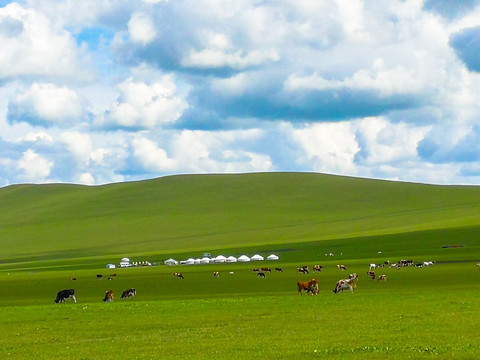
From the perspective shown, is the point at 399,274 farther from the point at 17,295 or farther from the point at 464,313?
the point at 464,313

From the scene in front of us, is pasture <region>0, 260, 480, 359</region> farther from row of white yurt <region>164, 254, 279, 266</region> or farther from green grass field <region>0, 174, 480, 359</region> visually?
row of white yurt <region>164, 254, 279, 266</region>

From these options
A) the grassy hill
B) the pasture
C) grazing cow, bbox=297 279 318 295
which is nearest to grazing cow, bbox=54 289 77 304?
the pasture

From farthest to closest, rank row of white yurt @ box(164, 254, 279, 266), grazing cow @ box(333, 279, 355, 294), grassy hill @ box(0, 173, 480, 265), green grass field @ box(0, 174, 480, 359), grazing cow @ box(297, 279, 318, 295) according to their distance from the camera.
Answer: grassy hill @ box(0, 173, 480, 265)
row of white yurt @ box(164, 254, 279, 266)
grazing cow @ box(333, 279, 355, 294)
grazing cow @ box(297, 279, 318, 295)
green grass field @ box(0, 174, 480, 359)

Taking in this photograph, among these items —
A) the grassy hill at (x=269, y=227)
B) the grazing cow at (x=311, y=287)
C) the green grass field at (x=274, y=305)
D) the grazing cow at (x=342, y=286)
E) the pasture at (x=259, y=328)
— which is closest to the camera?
the pasture at (x=259, y=328)

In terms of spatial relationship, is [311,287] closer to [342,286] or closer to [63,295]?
[342,286]

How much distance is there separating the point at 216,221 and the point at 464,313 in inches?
6060

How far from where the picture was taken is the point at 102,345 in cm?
2312

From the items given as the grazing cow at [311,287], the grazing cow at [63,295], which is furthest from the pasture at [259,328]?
the grazing cow at [63,295]

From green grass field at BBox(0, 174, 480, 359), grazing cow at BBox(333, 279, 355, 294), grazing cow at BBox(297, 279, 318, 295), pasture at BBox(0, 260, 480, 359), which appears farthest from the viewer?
grazing cow at BBox(333, 279, 355, 294)

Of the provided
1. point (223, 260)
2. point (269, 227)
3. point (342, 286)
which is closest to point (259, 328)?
point (342, 286)

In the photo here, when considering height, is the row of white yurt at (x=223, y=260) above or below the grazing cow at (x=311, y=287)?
above

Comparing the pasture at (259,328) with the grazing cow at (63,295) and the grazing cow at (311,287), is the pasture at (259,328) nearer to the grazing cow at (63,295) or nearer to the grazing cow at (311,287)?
the grazing cow at (311,287)

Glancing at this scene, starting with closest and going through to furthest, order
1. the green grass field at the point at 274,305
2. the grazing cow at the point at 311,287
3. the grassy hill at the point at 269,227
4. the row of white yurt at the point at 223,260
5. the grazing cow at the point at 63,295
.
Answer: the green grass field at the point at 274,305 → the grazing cow at the point at 311,287 → the grazing cow at the point at 63,295 → the row of white yurt at the point at 223,260 → the grassy hill at the point at 269,227

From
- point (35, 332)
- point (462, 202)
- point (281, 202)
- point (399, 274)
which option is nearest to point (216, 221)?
point (281, 202)
